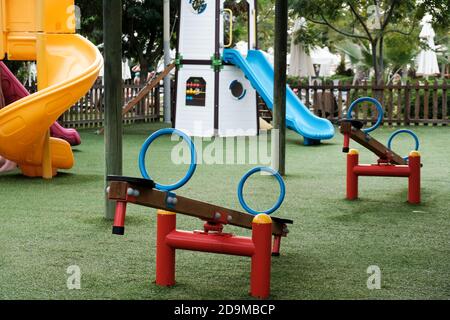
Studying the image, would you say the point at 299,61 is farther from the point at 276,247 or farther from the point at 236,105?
the point at 276,247

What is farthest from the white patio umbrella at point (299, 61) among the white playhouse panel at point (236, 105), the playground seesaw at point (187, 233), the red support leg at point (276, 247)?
the playground seesaw at point (187, 233)

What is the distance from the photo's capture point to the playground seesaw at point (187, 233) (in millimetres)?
4465

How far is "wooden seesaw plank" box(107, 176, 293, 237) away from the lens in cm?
443

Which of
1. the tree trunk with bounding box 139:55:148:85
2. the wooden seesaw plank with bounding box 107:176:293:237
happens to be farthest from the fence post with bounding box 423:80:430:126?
the wooden seesaw plank with bounding box 107:176:293:237

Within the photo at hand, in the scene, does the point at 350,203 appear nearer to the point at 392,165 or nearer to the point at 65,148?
the point at 392,165

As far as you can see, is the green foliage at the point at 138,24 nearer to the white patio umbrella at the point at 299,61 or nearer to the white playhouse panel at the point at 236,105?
the white patio umbrella at the point at 299,61

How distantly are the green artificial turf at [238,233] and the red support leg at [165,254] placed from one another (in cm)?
8

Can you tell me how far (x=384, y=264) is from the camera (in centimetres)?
575

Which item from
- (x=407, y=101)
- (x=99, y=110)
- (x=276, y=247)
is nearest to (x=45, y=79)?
(x=276, y=247)

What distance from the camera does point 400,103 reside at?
21078mm

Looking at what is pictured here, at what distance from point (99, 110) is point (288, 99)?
19.9ft

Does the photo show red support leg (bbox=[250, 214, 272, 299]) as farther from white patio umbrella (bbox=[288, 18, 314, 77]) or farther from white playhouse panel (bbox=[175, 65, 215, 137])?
white patio umbrella (bbox=[288, 18, 314, 77])

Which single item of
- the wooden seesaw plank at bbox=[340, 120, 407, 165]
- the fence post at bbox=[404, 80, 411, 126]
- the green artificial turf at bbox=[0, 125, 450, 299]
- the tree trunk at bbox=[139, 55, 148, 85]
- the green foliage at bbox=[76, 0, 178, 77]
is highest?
the green foliage at bbox=[76, 0, 178, 77]
